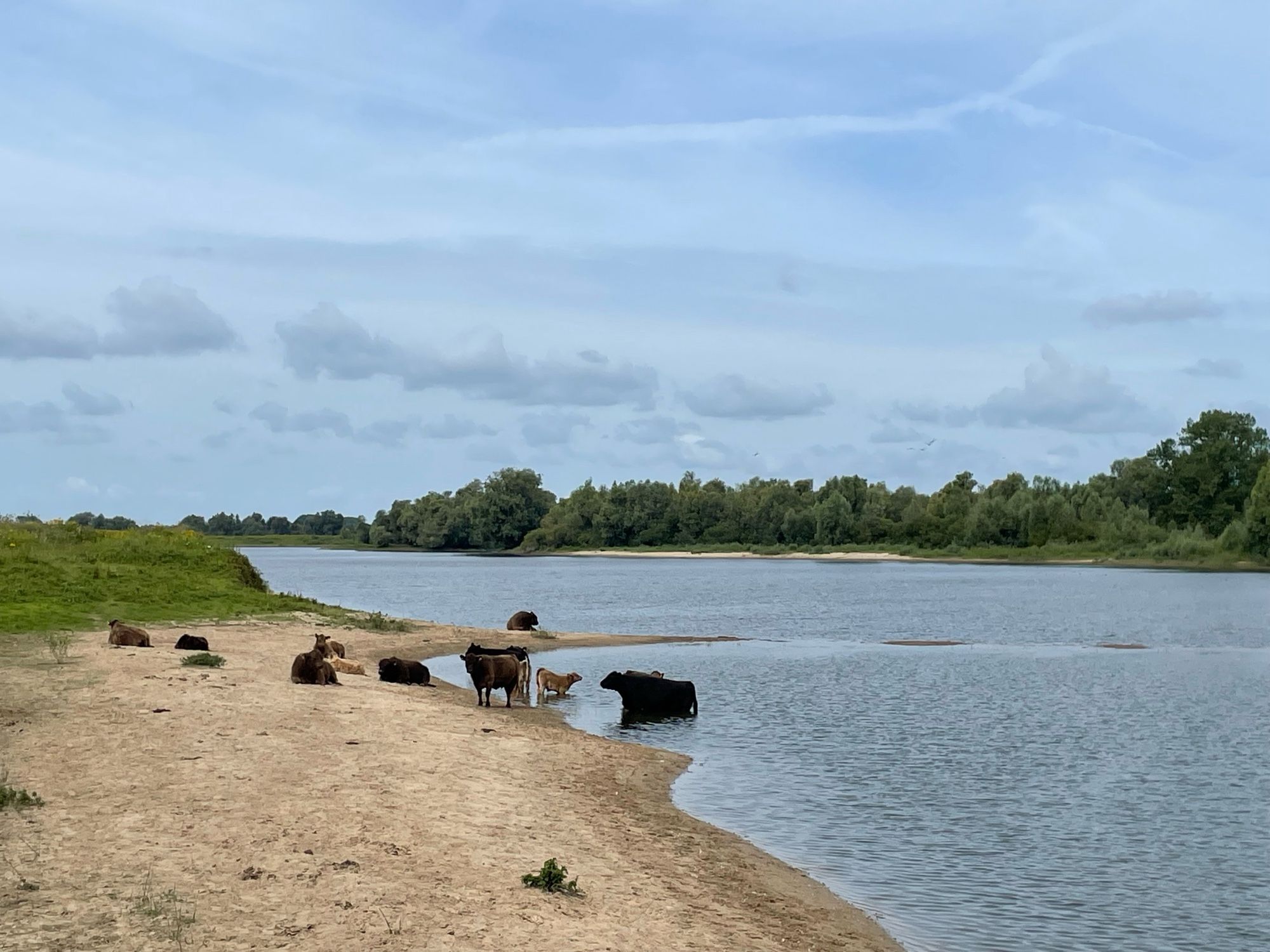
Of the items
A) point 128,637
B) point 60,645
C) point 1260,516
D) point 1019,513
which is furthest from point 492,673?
point 1019,513

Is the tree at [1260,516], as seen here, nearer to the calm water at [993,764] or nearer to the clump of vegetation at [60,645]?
the calm water at [993,764]

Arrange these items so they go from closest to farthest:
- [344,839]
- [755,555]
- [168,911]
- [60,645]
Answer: [168,911]
[344,839]
[60,645]
[755,555]

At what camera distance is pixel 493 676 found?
23828mm

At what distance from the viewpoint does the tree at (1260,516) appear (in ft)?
380

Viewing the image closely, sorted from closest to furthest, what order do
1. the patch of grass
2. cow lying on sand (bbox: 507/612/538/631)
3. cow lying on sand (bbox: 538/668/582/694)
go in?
the patch of grass < cow lying on sand (bbox: 538/668/582/694) < cow lying on sand (bbox: 507/612/538/631)

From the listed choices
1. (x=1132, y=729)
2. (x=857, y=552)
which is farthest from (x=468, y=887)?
(x=857, y=552)

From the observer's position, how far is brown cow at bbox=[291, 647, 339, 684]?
2261 centimetres

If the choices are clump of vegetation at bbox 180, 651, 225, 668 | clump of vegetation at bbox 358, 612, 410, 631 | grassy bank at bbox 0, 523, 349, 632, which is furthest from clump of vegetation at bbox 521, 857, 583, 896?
clump of vegetation at bbox 358, 612, 410, 631

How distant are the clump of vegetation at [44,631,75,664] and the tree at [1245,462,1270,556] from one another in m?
114

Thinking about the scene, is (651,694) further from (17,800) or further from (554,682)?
(17,800)

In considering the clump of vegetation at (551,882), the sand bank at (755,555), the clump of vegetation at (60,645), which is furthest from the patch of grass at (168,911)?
the sand bank at (755,555)

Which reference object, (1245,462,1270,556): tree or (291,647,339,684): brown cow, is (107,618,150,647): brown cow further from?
(1245,462,1270,556): tree

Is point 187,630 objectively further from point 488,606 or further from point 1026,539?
point 1026,539

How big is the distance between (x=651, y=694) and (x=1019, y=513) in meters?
138
